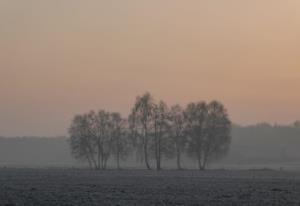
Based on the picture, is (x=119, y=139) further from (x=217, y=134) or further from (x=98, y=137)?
(x=217, y=134)

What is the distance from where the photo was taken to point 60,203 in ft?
116

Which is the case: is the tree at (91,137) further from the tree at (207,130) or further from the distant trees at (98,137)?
the tree at (207,130)

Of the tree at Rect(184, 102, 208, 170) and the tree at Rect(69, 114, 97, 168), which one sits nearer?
the tree at Rect(184, 102, 208, 170)

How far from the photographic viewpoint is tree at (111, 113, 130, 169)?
13738cm

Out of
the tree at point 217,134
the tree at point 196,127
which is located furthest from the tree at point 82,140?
the tree at point 217,134

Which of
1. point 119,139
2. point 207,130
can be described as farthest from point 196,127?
point 119,139

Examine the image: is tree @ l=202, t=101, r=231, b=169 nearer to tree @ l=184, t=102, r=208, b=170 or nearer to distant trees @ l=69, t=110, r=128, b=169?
tree @ l=184, t=102, r=208, b=170

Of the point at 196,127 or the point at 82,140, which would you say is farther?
the point at 82,140

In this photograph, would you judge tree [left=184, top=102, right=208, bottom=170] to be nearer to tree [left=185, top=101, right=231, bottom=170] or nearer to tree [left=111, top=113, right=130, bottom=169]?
tree [left=185, top=101, right=231, bottom=170]

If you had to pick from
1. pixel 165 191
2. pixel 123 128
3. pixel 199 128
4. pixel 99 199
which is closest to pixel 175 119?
pixel 199 128

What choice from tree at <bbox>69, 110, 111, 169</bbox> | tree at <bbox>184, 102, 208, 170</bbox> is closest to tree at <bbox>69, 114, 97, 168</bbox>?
tree at <bbox>69, 110, 111, 169</bbox>

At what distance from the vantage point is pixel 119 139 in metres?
139

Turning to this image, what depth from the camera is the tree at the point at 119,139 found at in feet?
451

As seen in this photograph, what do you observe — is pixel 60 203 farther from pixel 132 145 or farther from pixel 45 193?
pixel 132 145
